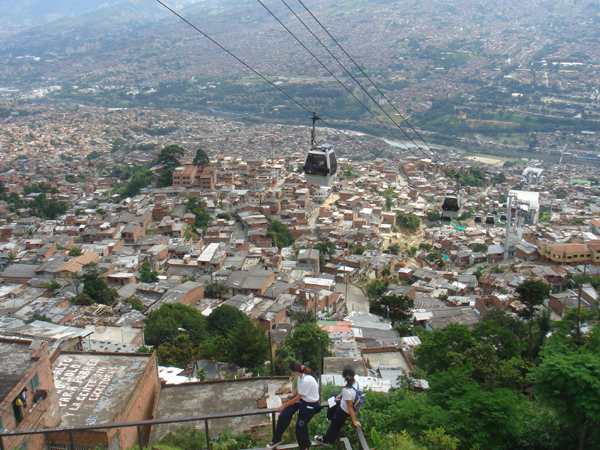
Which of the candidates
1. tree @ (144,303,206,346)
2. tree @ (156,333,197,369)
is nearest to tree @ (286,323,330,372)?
tree @ (156,333,197,369)

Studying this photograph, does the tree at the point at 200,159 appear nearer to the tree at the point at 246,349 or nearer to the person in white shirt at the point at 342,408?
the tree at the point at 246,349

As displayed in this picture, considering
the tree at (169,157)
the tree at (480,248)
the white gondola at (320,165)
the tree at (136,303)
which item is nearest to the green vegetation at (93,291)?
the tree at (136,303)

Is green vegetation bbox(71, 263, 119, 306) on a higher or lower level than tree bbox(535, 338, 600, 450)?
lower

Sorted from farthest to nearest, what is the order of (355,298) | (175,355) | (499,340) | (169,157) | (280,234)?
(169,157), (280,234), (355,298), (499,340), (175,355)

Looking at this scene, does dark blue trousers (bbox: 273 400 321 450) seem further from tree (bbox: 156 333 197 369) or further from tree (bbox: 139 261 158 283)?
tree (bbox: 139 261 158 283)

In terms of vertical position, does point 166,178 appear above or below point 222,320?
above

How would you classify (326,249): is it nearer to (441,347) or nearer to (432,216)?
(432,216)

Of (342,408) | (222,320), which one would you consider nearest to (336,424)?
(342,408)
